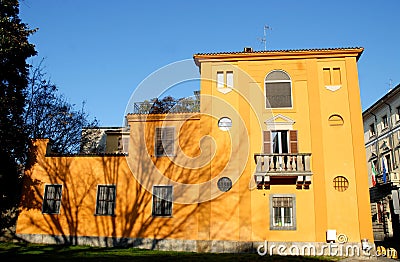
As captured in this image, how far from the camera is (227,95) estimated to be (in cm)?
2384

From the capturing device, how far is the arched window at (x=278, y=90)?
76.6 feet

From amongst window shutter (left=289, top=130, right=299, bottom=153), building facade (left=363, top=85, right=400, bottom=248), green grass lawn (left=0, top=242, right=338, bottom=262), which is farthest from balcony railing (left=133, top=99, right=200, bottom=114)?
building facade (left=363, top=85, right=400, bottom=248)

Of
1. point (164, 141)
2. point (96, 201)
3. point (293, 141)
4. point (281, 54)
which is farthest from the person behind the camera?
point (281, 54)

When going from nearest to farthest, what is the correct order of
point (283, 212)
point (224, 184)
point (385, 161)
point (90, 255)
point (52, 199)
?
1. point (90, 255)
2. point (283, 212)
3. point (224, 184)
4. point (52, 199)
5. point (385, 161)

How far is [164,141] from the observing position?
23359 millimetres

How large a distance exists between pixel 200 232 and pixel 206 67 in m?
11.0

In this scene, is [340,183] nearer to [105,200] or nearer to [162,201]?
[162,201]

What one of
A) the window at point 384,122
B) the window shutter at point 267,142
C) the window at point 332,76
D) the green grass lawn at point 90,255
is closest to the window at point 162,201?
the green grass lawn at point 90,255

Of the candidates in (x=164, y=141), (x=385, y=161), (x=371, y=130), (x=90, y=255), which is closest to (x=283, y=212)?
(x=164, y=141)

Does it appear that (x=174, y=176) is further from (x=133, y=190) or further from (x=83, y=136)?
(x=83, y=136)

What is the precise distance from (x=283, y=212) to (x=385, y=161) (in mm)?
19115

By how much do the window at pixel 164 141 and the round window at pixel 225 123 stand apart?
10.2 feet

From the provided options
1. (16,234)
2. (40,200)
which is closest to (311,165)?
(40,200)

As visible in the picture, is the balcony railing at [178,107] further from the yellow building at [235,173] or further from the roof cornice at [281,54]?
the roof cornice at [281,54]
